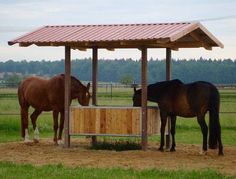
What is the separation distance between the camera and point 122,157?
1422 centimetres

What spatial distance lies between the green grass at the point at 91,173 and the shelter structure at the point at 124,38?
4055mm

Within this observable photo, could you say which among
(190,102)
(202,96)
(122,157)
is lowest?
(122,157)

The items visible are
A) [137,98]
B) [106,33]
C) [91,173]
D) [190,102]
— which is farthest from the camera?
[137,98]

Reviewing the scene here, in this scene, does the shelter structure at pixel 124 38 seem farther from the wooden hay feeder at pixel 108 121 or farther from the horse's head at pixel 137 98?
the horse's head at pixel 137 98

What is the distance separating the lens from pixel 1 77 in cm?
9094

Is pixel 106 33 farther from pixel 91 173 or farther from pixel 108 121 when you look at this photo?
pixel 91 173

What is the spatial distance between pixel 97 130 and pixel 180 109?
2.32m

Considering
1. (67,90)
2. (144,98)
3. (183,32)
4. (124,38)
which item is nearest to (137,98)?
(144,98)

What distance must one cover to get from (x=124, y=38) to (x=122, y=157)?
306cm

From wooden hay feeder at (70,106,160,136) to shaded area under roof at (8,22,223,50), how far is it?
5.89 ft

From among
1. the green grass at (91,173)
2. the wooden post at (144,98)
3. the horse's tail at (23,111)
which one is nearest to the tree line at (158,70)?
the horse's tail at (23,111)

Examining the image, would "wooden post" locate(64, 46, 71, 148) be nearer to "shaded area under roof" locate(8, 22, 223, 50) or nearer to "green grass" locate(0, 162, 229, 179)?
"shaded area under roof" locate(8, 22, 223, 50)

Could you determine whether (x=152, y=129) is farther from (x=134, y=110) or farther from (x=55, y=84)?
(x=55, y=84)

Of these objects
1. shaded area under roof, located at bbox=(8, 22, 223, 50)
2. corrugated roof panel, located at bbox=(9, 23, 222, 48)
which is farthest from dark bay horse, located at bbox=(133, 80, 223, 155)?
corrugated roof panel, located at bbox=(9, 23, 222, 48)
